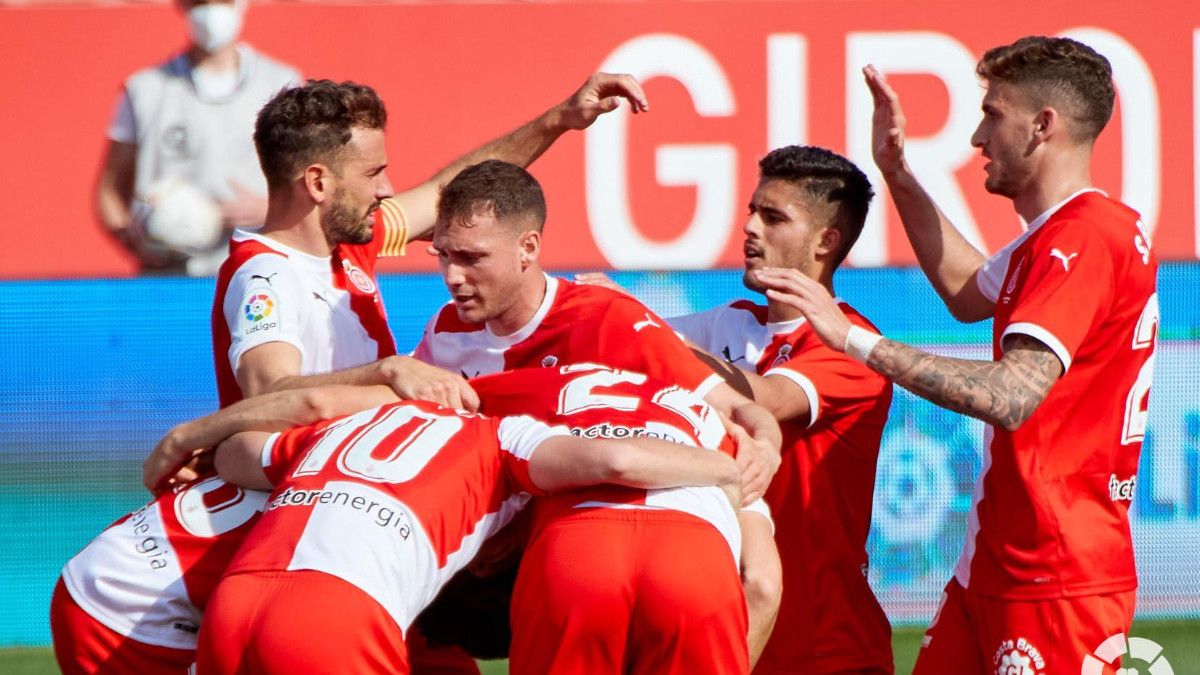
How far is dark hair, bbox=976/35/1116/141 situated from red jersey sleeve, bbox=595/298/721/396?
109 cm

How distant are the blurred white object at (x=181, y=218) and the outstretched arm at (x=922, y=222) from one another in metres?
4.32

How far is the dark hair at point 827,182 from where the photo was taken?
14.9ft

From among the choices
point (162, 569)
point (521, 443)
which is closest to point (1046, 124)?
point (521, 443)

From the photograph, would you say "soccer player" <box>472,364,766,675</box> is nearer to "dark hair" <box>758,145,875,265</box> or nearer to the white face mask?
"dark hair" <box>758,145,875,265</box>

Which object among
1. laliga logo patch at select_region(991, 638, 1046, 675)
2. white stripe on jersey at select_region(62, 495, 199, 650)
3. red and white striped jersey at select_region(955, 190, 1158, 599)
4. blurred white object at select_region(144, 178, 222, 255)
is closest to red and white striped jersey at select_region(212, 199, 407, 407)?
white stripe on jersey at select_region(62, 495, 199, 650)

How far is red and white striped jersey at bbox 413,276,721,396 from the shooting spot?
4020 millimetres

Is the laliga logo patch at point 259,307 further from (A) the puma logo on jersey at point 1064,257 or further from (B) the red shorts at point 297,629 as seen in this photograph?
(A) the puma logo on jersey at point 1064,257

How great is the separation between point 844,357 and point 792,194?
1.78 ft

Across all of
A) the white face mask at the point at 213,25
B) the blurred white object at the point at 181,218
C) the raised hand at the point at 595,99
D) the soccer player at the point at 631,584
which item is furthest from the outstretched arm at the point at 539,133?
the white face mask at the point at 213,25

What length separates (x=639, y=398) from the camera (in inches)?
142

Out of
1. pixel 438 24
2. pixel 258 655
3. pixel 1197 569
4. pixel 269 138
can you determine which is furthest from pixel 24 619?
pixel 1197 569

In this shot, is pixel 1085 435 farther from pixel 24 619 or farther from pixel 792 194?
pixel 24 619

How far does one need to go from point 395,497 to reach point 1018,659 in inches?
60.9

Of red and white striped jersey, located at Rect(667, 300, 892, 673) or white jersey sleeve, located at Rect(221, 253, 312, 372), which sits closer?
red and white striped jersey, located at Rect(667, 300, 892, 673)
